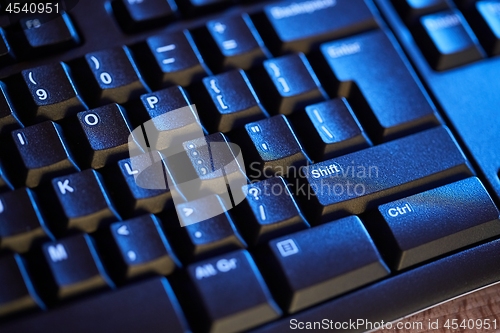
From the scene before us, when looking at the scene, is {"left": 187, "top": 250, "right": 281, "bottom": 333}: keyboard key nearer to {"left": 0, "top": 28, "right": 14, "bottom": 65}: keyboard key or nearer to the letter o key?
the letter o key

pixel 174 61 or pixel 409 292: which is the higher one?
pixel 174 61

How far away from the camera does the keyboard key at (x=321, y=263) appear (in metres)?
0.44

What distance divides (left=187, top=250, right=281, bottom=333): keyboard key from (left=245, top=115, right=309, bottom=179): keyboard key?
0.27 ft

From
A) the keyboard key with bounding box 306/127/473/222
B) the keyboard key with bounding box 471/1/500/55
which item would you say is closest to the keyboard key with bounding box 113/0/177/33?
the keyboard key with bounding box 306/127/473/222

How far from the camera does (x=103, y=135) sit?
0.47m

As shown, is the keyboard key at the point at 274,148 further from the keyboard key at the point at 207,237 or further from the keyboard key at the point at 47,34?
the keyboard key at the point at 47,34

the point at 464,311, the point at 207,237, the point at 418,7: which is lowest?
the point at 464,311

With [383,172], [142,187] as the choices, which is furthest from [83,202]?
[383,172]

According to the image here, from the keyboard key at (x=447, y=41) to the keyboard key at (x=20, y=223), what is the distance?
15.6 inches

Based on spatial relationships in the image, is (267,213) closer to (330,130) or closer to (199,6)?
(330,130)

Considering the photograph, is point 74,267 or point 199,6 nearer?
point 74,267

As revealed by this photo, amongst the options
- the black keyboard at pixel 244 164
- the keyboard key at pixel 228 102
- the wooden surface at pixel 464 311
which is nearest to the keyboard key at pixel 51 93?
the black keyboard at pixel 244 164

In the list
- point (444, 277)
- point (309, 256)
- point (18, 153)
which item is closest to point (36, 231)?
point (18, 153)

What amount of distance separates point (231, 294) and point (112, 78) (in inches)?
8.6
